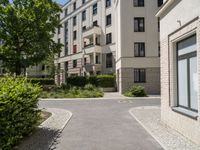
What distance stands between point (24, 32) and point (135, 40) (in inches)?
512

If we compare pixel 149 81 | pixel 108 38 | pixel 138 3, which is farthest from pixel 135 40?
pixel 108 38

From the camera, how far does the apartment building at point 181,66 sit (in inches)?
288

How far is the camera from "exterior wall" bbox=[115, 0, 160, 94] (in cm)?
2984

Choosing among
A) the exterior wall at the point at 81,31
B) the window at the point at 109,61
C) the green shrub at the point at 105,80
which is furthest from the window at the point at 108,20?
the green shrub at the point at 105,80

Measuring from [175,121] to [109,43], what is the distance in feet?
100

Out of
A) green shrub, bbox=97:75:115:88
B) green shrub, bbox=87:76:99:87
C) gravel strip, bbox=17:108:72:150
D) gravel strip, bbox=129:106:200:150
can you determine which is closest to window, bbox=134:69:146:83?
green shrub, bbox=97:75:115:88

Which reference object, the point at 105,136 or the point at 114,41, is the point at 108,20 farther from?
the point at 105,136

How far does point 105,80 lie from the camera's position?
112ft

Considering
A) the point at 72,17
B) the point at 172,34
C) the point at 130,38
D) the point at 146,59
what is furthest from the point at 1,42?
the point at 172,34

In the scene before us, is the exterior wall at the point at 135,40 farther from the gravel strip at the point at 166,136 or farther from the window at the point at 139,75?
the gravel strip at the point at 166,136

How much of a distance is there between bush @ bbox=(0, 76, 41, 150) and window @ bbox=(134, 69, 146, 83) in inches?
854

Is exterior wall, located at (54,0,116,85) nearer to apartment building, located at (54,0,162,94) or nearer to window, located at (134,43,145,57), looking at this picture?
apartment building, located at (54,0,162,94)

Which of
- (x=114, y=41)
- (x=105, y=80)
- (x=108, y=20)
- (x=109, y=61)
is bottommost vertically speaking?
(x=105, y=80)

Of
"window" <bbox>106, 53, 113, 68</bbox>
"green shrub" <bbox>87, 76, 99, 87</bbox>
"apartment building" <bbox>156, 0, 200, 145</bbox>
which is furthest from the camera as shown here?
"window" <bbox>106, 53, 113, 68</bbox>
